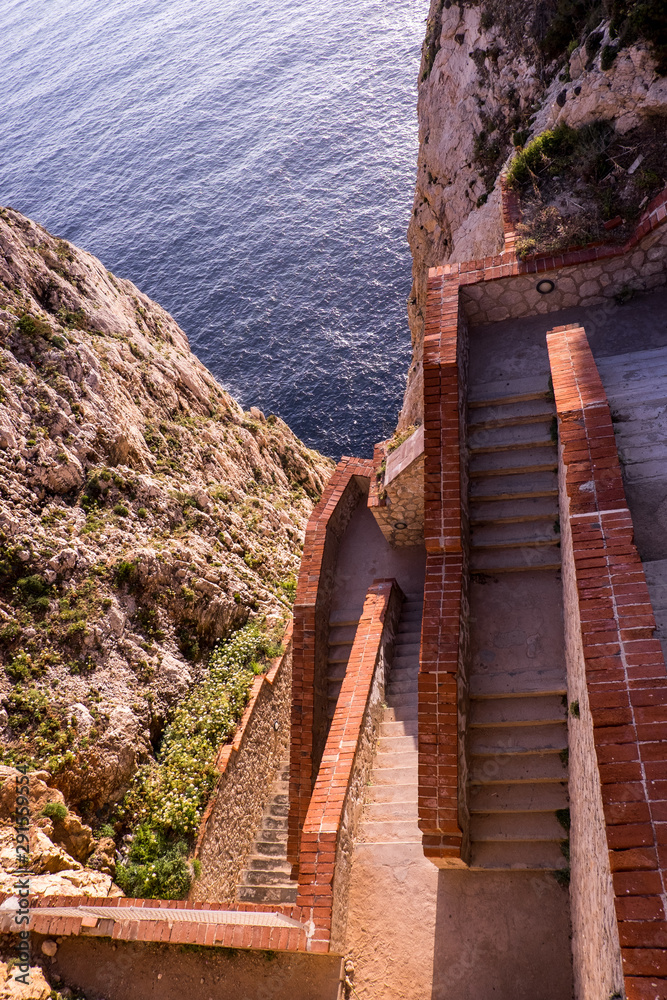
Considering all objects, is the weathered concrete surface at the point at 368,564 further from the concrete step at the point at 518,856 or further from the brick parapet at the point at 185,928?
the brick parapet at the point at 185,928

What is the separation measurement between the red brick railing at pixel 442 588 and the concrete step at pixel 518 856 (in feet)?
0.76

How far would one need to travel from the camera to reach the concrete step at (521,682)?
575 centimetres

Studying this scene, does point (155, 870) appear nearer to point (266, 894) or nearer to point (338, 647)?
point (266, 894)

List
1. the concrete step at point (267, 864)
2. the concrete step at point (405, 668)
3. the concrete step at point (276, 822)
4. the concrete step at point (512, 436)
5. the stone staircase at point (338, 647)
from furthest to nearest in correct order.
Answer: the concrete step at point (276, 822) < the concrete step at point (267, 864) < the stone staircase at point (338, 647) < the concrete step at point (405, 668) < the concrete step at point (512, 436)

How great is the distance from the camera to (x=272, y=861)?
9.87m

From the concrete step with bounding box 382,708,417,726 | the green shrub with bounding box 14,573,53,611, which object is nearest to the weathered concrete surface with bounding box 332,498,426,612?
the concrete step with bounding box 382,708,417,726

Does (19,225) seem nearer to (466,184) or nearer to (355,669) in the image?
(466,184)

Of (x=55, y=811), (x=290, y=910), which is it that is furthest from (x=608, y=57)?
(x=55, y=811)

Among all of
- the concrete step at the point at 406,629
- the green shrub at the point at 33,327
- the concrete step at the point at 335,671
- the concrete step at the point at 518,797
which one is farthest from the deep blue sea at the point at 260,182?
the concrete step at the point at 518,797

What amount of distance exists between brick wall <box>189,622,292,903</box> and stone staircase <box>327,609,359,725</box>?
204 centimetres

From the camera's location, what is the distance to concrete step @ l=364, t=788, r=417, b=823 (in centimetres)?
612

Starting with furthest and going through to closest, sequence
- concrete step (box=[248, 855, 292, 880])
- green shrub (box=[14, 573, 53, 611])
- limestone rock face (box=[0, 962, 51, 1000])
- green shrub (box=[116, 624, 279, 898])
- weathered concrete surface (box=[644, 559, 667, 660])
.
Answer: green shrub (box=[14, 573, 53, 611]) < concrete step (box=[248, 855, 292, 880]) < green shrub (box=[116, 624, 279, 898]) < limestone rock face (box=[0, 962, 51, 1000]) < weathered concrete surface (box=[644, 559, 667, 660])

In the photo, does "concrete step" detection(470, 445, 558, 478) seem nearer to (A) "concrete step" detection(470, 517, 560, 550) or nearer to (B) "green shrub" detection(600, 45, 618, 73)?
(A) "concrete step" detection(470, 517, 560, 550)

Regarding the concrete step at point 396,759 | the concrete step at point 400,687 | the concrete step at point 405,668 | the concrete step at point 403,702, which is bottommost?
the concrete step at point 396,759
